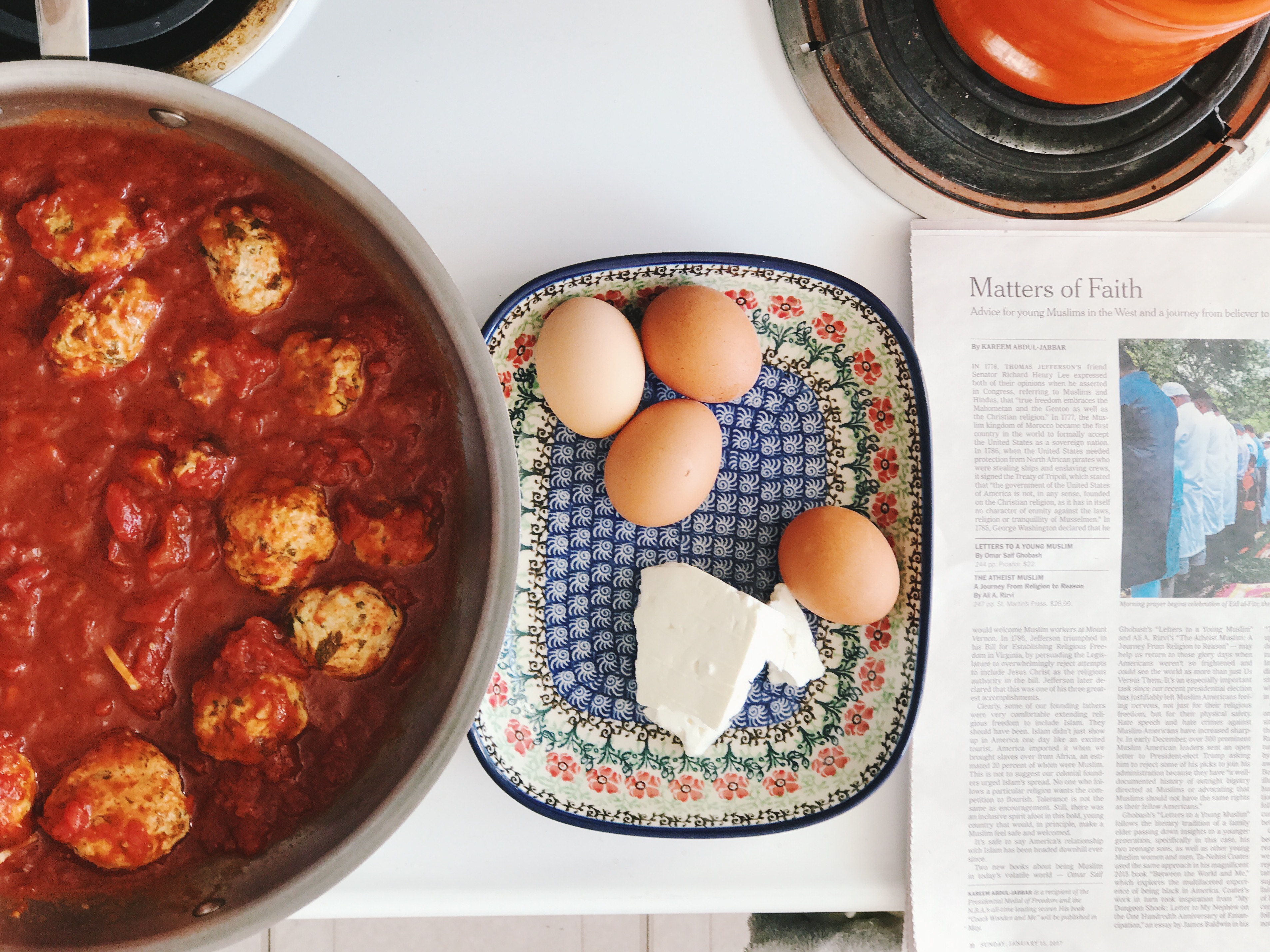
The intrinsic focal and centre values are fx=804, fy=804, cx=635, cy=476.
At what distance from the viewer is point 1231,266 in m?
0.84

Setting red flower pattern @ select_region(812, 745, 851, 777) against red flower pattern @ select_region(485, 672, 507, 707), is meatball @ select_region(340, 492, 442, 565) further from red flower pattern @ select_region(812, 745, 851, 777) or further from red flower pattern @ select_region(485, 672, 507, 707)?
red flower pattern @ select_region(812, 745, 851, 777)

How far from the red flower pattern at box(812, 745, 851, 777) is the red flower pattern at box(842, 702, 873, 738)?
0.02m

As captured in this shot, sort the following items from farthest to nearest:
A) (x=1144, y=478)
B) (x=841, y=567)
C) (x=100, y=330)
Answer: (x=1144, y=478), (x=841, y=567), (x=100, y=330)

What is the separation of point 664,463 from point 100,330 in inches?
18.4

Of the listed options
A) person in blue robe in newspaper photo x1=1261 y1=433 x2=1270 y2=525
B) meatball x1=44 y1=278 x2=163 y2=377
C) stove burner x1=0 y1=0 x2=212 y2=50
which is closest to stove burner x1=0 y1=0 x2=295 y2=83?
stove burner x1=0 y1=0 x2=212 y2=50

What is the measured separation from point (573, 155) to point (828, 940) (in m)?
0.95

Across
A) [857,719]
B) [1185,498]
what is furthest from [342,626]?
[1185,498]

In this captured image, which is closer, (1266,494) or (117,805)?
(117,805)

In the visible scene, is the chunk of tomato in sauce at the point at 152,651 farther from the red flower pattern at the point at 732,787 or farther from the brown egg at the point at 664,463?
the red flower pattern at the point at 732,787

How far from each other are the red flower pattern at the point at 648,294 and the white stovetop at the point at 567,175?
0.15 feet

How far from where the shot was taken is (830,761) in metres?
0.79

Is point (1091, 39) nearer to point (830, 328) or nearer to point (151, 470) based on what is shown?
point (830, 328)

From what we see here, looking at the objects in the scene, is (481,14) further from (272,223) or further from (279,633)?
(279,633)

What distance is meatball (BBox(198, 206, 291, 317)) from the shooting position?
645 millimetres
